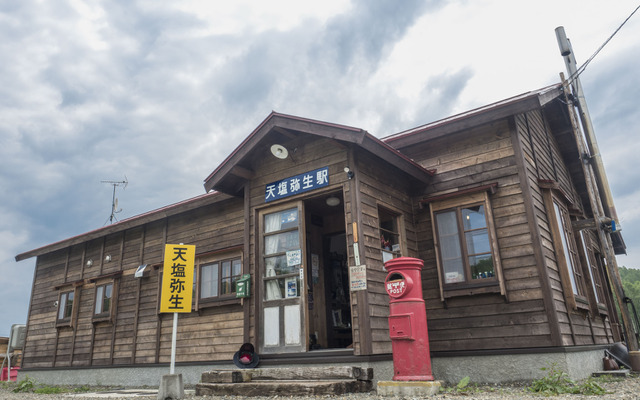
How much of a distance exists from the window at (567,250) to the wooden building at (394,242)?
0.04 meters

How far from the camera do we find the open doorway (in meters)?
9.15

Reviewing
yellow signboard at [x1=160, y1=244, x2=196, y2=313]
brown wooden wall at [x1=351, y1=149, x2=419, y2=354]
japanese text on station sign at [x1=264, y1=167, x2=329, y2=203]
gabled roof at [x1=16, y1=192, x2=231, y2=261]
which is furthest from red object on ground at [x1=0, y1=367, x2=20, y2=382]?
brown wooden wall at [x1=351, y1=149, x2=419, y2=354]

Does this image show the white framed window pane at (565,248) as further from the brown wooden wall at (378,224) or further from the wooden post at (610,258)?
the brown wooden wall at (378,224)

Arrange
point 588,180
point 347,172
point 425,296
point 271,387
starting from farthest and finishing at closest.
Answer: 1. point 588,180
2. point 425,296
3. point 347,172
4. point 271,387

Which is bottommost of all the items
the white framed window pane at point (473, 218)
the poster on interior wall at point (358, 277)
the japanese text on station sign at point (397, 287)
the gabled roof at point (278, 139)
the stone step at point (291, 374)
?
the stone step at point (291, 374)

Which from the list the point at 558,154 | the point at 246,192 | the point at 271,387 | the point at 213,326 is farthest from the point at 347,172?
the point at 558,154

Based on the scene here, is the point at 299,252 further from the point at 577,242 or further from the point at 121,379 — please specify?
the point at 121,379

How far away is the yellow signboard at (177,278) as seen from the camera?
717cm

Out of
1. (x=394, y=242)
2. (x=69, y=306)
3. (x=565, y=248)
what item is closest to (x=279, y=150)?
(x=394, y=242)

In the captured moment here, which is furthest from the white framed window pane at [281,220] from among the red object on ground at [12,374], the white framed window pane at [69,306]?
the red object on ground at [12,374]

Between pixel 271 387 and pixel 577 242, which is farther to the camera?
pixel 577 242

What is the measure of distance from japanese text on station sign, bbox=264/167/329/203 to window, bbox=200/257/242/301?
8.22ft

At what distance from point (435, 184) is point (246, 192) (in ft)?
11.5

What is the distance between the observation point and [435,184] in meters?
8.50
